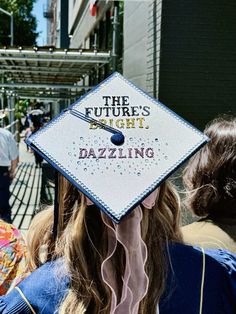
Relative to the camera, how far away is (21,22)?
45906 mm

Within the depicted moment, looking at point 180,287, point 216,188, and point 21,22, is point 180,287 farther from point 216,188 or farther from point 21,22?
point 21,22

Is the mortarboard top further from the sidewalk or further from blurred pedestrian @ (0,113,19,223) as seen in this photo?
blurred pedestrian @ (0,113,19,223)

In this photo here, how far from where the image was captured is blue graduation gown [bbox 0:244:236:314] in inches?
54.9

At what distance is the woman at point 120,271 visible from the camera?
1.39 m

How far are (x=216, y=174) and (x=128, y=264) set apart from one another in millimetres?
790

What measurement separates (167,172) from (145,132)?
0.13 m

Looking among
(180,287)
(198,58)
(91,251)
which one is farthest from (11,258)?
(198,58)

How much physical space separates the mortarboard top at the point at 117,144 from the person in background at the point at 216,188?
0.63 meters

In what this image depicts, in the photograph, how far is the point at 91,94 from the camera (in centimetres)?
150

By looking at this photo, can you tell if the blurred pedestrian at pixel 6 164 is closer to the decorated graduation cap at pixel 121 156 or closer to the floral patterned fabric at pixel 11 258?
the floral patterned fabric at pixel 11 258

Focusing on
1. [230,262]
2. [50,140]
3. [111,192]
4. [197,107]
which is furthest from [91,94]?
[197,107]

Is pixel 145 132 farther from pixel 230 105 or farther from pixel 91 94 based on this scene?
pixel 230 105

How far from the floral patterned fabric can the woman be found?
0.28 metres

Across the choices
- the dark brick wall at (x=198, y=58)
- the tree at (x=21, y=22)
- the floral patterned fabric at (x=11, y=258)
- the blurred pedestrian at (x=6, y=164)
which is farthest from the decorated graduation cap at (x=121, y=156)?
the tree at (x=21, y=22)
